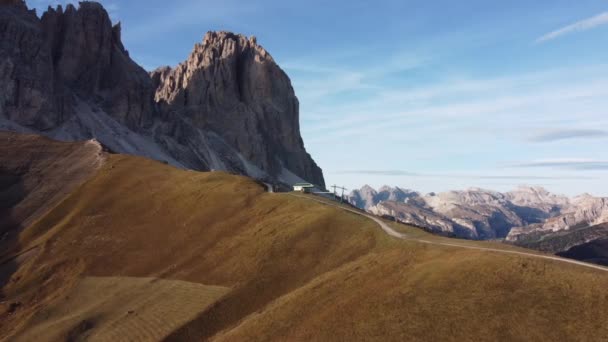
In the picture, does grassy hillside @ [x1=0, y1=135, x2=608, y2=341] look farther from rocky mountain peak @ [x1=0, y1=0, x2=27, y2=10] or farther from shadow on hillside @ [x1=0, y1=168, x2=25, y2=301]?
rocky mountain peak @ [x1=0, y1=0, x2=27, y2=10]

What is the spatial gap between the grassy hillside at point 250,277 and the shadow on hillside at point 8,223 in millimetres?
1212

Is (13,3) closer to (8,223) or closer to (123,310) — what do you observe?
(8,223)

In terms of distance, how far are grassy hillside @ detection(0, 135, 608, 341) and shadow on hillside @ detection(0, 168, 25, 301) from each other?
121 centimetres

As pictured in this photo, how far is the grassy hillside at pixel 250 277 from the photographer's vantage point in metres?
40.2

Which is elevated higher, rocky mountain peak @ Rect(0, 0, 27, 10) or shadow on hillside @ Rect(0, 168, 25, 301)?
rocky mountain peak @ Rect(0, 0, 27, 10)

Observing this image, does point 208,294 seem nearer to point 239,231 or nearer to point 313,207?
point 239,231

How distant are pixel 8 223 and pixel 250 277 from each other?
175 feet

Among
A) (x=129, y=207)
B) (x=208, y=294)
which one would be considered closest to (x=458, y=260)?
(x=208, y=294)

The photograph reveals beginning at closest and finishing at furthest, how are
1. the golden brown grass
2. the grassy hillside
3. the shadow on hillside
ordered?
the grassy hillside < the golden brown grass < the shadow on hillside

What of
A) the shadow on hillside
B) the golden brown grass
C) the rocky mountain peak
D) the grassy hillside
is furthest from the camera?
the rocky mountain peak

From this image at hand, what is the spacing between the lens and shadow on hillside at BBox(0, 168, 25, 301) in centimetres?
7543

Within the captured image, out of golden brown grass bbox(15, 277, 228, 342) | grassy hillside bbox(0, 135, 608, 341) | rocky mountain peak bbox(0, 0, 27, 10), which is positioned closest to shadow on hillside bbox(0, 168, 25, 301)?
grassy hillside bbox(0, 135, 608, 341)

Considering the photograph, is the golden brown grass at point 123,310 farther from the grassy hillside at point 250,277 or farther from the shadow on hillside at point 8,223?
the shadow on hillside at point 8,223

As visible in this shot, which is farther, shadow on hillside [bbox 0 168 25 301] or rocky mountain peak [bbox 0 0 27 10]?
rocky mountain peak [bbox 0 0 27 10]
